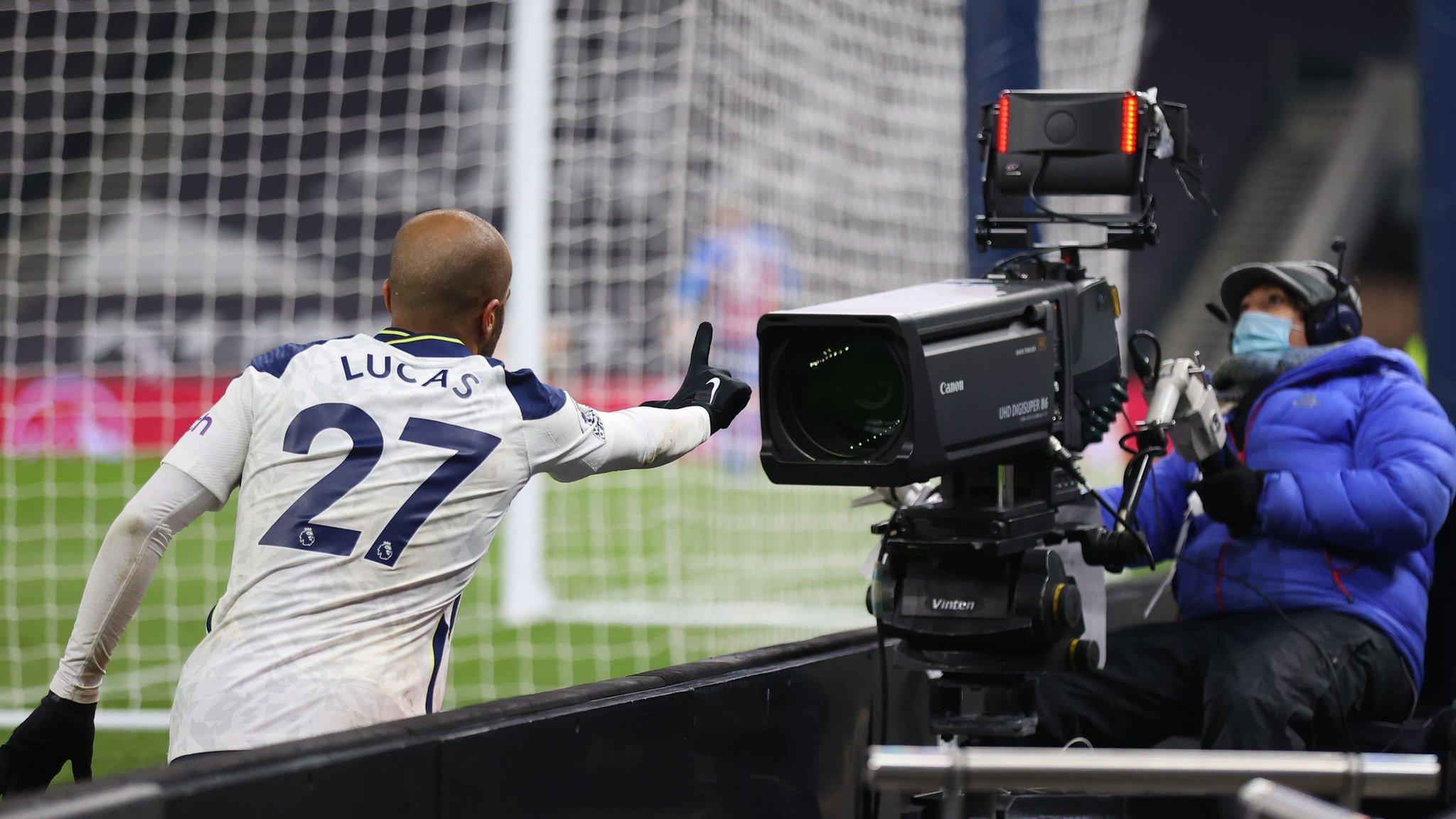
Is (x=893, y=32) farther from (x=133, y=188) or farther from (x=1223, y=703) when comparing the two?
(x=133, y=188)

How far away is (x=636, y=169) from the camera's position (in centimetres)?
1183

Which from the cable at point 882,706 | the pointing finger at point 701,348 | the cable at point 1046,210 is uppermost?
the cable at point 1046,210

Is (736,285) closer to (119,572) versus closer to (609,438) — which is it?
(609,438)

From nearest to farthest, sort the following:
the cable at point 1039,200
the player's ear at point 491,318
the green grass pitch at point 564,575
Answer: the player's ear at point 491,318
the cable at point 1039,200
the green grass pitch at point 564,575

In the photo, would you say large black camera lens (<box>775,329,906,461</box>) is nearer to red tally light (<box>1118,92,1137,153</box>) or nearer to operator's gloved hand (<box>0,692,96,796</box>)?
red tally light (<box>1118,92,1137,153</box>)

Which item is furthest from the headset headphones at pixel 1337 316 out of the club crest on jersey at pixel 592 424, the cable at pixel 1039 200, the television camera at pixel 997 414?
the club crest on jersey at pixel 592 424

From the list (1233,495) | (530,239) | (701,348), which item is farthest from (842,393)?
(530,239)

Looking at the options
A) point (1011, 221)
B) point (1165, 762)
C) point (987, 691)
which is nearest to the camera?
point (1165, 762)

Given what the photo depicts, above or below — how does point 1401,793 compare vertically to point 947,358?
below

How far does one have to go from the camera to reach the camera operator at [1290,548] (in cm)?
295

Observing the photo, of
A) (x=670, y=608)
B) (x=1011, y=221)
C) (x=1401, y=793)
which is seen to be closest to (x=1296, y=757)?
(x=1401, y=793)

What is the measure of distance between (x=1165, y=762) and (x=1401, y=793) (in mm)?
226

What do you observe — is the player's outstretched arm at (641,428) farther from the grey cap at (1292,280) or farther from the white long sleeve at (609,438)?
the grey cap at (1292,280)

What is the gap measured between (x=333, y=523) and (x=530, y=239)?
4.21 metres
